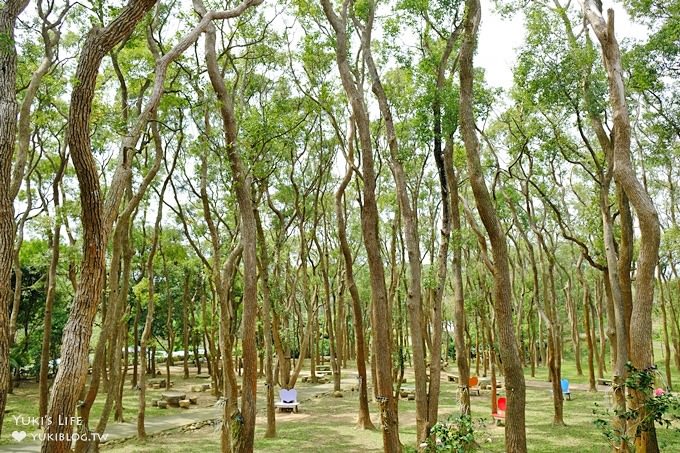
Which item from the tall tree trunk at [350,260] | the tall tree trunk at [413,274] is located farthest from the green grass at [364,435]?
the tall tree trunk at [350,260]

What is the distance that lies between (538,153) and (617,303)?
5293mm

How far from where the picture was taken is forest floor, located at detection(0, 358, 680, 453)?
39.4ft

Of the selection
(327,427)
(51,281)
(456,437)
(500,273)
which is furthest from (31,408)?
(500,273)

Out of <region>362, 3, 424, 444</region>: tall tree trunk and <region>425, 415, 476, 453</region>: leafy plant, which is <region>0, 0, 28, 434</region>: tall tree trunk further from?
<region>362, 3, 424, 444</region>: tall tree trunk

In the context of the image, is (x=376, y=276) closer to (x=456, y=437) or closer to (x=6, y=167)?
(x=456, y=437)

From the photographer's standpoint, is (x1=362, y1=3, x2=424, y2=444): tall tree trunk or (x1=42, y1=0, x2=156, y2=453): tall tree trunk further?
(x1=362, y1=3, x2=424, y2=444): tall tree trunk

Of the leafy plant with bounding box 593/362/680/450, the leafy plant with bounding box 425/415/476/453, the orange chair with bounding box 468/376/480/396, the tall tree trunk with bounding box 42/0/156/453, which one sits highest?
the tall tree trunk with bounding box 42/0/156/453

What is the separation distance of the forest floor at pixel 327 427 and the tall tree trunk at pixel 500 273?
724 mm

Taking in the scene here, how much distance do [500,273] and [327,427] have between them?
892 cm

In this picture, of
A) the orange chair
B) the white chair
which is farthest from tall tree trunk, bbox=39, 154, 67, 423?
the orange chair

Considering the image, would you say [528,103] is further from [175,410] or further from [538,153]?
[175,410]

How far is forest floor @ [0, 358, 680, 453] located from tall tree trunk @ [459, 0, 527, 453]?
2.37 ft

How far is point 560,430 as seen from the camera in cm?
1345

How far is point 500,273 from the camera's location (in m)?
7.70
